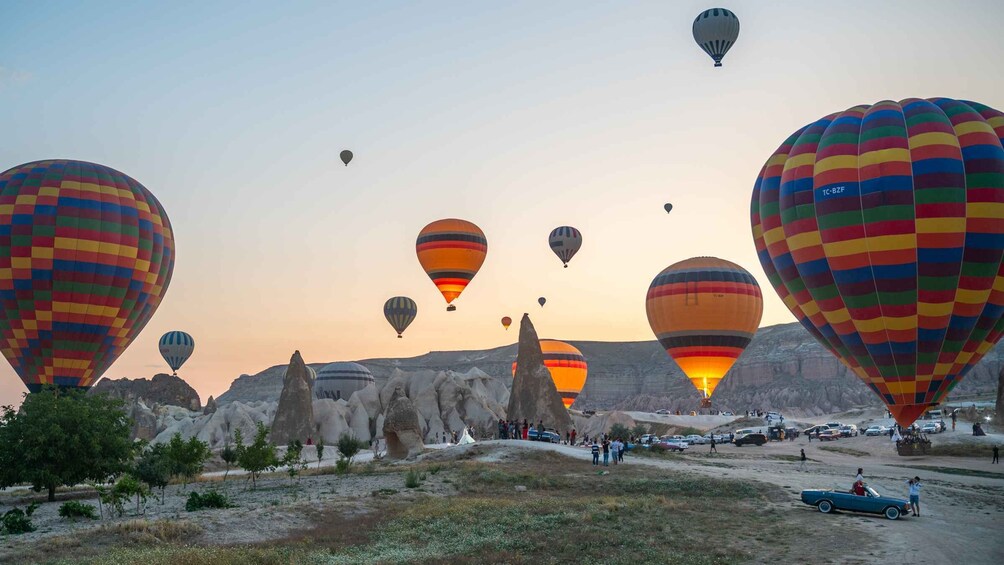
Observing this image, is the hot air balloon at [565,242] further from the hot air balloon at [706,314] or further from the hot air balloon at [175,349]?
the hot air balloon at [175,349]

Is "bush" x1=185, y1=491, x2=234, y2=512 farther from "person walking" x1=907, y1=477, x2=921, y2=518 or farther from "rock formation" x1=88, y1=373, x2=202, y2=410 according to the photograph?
"rock formation" x1=88, y1=373, x2=202, y2=410

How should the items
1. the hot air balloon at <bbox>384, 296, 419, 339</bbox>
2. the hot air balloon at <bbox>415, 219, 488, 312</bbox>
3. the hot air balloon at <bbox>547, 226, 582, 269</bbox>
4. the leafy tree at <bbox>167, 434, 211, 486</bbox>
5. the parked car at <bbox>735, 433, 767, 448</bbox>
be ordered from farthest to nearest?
the hot air balloon at <bbox>384, 296, 419, 339</bbox> → the hot air balloon at <bbox>547, 226, 582, 269</bbox> → the hot air balloon at <bbox>415, 219, 488, 312</bbox> → the parked car at <bbox>735, 433, 767, 448</bbox> → the leafy tree at <bbox>167, 434, 211, 486</bbox>

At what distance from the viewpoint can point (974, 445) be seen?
52.8 m

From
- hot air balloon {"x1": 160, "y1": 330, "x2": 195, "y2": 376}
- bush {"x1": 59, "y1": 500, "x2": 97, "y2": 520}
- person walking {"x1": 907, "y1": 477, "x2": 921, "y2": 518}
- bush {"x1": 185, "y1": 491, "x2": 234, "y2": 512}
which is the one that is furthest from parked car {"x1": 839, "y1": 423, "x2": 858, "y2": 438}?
hot air balloon {"x1": 160, "y1": 330, "x2": 195, "y2": 376}

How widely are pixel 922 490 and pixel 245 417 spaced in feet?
217

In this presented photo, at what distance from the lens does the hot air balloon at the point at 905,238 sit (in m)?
34.8

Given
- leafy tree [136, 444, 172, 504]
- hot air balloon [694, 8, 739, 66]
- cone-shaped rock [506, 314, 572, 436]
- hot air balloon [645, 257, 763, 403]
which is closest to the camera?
leafy tree [136, 444, 172, 504]

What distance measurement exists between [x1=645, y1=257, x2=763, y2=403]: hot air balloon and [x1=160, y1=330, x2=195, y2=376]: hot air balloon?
3094 inches

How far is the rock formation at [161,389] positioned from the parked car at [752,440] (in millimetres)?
97714

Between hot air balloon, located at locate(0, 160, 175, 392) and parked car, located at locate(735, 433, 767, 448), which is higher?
hot air balloon, located at locate(0, 160, 175, 392)

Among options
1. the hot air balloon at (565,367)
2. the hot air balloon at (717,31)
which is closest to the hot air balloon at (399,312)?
the hot air balloon at (565,367)

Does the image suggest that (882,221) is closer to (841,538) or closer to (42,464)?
(841,538)

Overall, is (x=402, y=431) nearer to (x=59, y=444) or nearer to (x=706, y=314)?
(x=59, y=444)

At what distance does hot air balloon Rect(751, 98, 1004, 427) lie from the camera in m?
34.8
